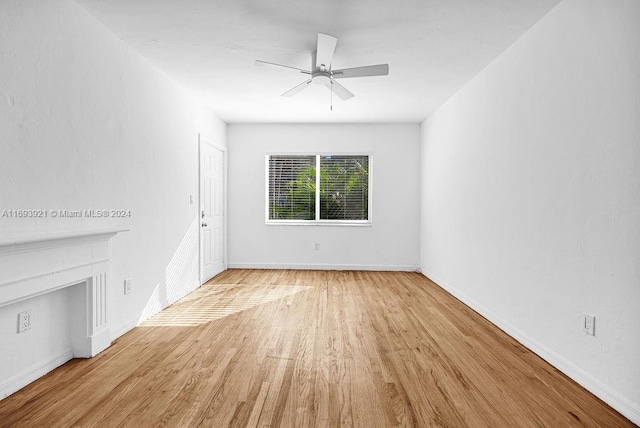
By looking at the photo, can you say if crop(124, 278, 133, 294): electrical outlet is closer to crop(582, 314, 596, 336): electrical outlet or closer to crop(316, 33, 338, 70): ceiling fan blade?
crop(316, 33, 338, 70): ceiling fan blade

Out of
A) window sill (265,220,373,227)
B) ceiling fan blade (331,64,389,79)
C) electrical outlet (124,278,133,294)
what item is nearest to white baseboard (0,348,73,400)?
electrical outlet (124,278,133,294)

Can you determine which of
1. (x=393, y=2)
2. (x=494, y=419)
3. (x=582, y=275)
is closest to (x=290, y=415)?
(x=494, y=419)

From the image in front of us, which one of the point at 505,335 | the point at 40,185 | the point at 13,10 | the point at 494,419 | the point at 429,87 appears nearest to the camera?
the point at 494,419

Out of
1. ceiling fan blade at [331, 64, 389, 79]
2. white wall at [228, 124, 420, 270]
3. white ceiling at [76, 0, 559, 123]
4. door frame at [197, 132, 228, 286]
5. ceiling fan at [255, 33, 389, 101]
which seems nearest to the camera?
white ceiling at [76, 0, 559, 123]

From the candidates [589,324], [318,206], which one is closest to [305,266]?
[318,206]

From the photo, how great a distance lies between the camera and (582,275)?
238cm

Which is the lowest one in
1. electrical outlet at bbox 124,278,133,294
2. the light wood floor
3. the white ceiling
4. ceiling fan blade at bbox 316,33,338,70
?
the light wood floor

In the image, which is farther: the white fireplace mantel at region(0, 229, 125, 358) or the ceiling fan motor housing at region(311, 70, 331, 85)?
the ceiling fan motor housing at region(311, 70, 331, 85)

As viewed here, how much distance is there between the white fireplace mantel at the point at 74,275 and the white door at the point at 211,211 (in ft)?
7.69

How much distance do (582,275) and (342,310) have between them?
2.26m

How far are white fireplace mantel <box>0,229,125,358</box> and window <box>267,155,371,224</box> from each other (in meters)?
3.89

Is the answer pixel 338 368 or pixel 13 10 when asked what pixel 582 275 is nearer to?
pixel 338 368

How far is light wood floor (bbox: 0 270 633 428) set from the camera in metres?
1.98

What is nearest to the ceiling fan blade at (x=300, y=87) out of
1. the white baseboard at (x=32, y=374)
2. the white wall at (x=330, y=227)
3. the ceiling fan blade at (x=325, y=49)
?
the ceiling fan blade at (x=325, y=49)
